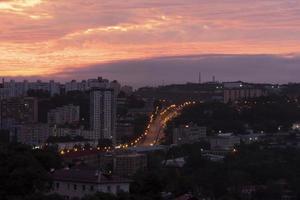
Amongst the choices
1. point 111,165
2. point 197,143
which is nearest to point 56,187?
point 111,165

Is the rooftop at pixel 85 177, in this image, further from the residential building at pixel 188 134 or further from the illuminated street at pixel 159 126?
the illuminated street at pixel 159 126

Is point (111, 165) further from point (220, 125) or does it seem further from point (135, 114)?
point (135, 114)

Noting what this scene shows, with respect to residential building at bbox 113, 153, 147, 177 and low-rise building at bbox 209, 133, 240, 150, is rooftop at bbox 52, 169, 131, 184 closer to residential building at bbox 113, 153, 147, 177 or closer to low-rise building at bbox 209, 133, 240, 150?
residential building at bbox 113, 153, 147, 177

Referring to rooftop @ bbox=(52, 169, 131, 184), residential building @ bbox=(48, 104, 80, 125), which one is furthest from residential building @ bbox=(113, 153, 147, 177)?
residential building @ bbox=(48, 104, 80, 125)

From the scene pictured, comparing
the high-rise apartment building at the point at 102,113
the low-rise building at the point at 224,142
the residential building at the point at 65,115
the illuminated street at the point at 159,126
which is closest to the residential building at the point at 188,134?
the illuminated street at the point at 159,126

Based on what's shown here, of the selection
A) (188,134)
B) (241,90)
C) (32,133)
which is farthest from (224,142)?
(241,90)
